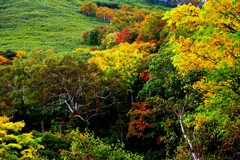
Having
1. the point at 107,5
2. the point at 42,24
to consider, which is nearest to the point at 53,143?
the point at 42,24

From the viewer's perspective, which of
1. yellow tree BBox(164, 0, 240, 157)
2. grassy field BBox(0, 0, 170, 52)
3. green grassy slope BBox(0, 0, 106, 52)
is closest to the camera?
yellow tree BBox(164, 0, 240, 157)

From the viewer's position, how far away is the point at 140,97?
2962cm

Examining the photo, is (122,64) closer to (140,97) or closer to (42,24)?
(140,97)

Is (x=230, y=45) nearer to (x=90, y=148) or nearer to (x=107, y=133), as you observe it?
(x=90, y=148)

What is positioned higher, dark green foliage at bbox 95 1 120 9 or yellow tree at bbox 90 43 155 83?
yellow tree at bbox 90 43 155 83

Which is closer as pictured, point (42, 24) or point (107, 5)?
point (42, 24)

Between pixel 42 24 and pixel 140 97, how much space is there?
287ft

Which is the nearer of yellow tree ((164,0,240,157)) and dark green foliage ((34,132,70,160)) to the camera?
yellow tree ((164,0,240,157))

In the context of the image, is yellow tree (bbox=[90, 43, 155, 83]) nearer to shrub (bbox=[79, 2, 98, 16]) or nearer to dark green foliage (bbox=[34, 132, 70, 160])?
dark green foliage (bbox=[34, 132, 70, 160])

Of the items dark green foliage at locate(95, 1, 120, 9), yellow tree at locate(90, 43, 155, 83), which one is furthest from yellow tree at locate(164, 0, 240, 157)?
dark green foliage at locate(95, 1, 120, 9)

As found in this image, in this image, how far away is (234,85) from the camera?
11.6m

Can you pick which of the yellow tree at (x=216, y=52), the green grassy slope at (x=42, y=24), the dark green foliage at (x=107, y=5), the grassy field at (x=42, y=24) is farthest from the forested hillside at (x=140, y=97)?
the dark green foliage at (x=107, y=5)

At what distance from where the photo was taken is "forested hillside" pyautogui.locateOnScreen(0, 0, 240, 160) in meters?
11.7

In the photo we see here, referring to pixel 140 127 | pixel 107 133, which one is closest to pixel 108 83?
pixel 107 133
